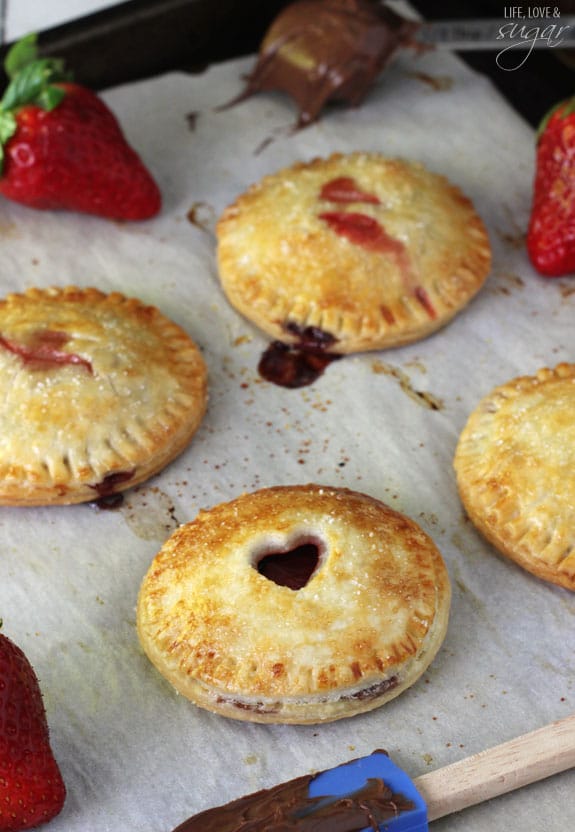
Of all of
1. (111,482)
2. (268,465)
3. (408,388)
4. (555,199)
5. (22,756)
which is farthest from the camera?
(555,199)

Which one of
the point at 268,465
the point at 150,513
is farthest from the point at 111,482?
the point at 268,465

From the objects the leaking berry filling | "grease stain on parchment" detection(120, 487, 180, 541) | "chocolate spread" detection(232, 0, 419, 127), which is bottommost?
"grease stain on parchment" detection(120, 487, 180, 541)

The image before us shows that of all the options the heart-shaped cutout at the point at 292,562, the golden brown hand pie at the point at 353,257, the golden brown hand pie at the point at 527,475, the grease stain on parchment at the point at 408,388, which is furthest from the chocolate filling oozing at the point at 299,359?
the heart-shaped cutout at the point at 292,562

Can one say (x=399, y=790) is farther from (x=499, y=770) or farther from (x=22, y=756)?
(x=22, y=756)

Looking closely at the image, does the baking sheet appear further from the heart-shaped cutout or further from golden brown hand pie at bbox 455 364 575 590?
the heart-shaped cutout

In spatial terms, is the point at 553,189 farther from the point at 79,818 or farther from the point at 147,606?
the point at 79,818

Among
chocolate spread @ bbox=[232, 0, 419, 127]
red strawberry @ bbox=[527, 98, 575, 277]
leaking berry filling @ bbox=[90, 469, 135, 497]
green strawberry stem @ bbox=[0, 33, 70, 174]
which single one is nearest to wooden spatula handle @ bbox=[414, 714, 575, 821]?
leaking berry filling @ bbox=[90, 469, 135, 497]
